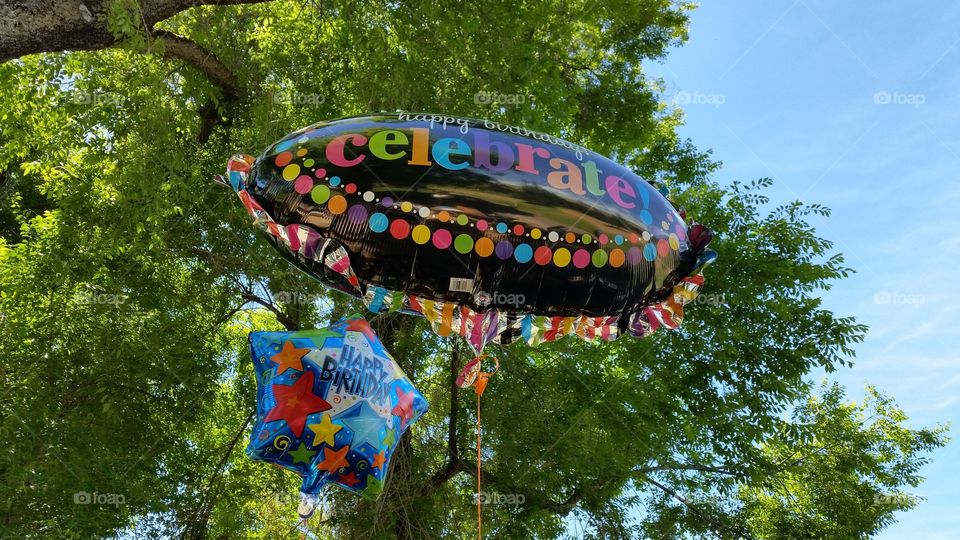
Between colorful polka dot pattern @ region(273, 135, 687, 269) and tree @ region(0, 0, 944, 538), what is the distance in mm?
3539

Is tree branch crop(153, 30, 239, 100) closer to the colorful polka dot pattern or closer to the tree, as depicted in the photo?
the tree

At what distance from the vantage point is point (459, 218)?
3357 millimetres

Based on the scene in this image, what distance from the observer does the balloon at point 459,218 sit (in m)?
3.35

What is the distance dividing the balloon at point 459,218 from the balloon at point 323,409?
1.17 m

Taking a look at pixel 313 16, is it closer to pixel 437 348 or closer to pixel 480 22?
pixel 480 22

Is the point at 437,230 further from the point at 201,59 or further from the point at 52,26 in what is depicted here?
the point at 201,59

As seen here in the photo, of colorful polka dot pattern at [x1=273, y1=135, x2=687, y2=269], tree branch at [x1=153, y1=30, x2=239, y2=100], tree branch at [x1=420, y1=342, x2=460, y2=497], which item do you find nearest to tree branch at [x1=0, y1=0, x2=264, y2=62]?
tree branch at [x1=153, y1=30, x2=239, y2=100]

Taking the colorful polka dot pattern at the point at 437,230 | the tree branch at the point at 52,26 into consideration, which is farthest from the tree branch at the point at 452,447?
the tree branch at the point at 52,26

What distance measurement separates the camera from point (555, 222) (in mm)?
3443

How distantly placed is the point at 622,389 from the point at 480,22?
4.75m

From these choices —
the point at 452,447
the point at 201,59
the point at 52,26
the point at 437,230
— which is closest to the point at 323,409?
the point at 437,230

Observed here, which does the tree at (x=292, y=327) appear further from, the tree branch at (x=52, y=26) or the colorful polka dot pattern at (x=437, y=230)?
the colorful polka dot pattern at (x=437, y=230)

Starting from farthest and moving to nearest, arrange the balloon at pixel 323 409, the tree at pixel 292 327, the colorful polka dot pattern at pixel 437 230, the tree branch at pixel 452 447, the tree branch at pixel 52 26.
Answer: the tree branch at pixel 452 447 → the tree at pixel 292 327 → the balloon at pixel 323 409 → the tree branch at pixel 52 26 → the colorful polka dot pattern at pixel 437 230

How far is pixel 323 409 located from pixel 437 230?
2.05m
